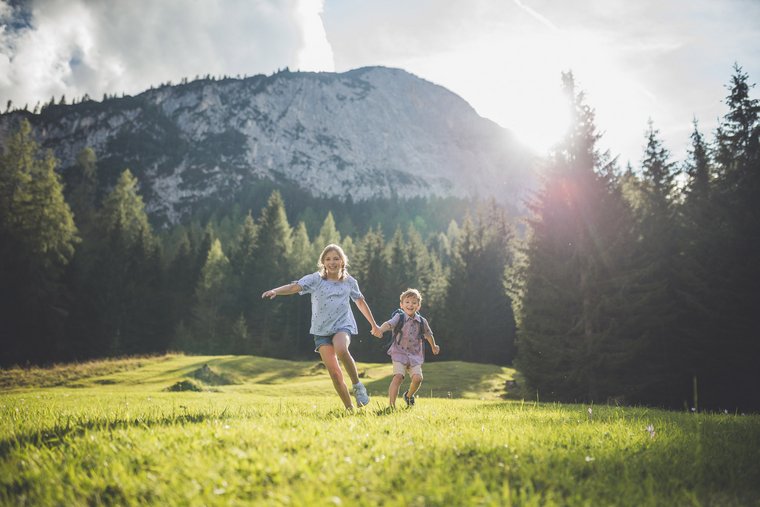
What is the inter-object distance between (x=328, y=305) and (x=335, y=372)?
1133mm

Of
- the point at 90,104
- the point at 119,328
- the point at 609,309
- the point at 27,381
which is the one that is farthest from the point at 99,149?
the point at 609,309

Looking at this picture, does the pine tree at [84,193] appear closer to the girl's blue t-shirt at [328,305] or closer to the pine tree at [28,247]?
the pine tree at [28,247]

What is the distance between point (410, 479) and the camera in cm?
267

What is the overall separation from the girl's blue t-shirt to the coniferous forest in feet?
32.9

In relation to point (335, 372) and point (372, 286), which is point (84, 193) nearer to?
point (372, 286)

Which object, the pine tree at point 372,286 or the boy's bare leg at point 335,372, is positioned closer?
the boy's bare leg at point 335,372

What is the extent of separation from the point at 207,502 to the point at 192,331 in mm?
64973

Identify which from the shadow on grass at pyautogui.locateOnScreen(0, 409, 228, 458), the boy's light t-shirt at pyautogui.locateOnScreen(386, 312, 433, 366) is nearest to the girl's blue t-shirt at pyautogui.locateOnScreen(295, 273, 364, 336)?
the boy's light t-shirt at pyautogui.locateOnScreen(386, 312, 433, 366)

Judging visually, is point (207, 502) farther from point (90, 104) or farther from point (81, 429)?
point (90, 104)

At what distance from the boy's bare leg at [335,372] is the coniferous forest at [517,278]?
9.85m

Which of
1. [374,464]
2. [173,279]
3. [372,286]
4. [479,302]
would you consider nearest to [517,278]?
[479,302]

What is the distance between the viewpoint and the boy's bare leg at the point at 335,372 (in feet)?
21.1

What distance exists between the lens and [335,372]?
6406 millimetres

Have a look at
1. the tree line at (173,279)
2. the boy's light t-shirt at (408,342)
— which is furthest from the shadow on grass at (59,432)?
the tree line at (173,279)
